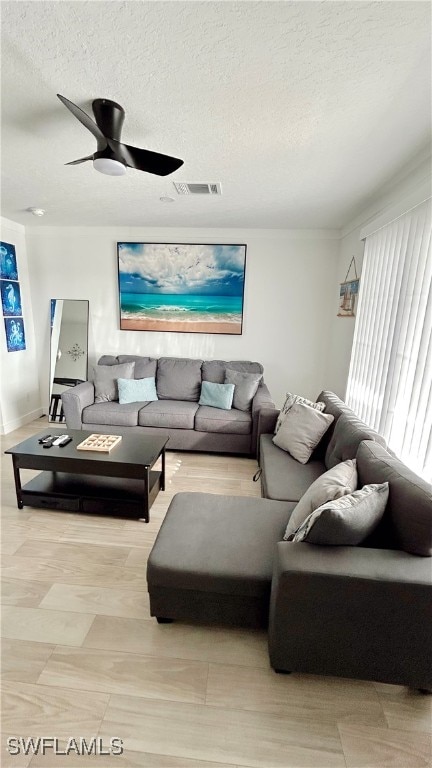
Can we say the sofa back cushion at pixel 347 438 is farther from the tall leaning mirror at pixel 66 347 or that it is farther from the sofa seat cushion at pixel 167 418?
the tall leaning mirror at pixel 66 347

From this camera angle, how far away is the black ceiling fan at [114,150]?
1519mm

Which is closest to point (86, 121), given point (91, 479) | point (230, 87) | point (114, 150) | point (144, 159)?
point (114, 150)

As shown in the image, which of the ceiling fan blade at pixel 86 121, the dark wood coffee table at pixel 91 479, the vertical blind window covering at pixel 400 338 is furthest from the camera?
the dark wood coffee table at pixel 91 479

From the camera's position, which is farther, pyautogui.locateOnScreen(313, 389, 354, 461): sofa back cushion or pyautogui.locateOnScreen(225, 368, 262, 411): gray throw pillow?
pyautogui.locateOnScreen(225, 368, 262, 411): gray throw pillow

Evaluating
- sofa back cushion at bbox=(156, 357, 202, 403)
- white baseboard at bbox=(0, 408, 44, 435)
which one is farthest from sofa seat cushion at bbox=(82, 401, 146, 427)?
white baseboard at bbox=(0, 408, 44, 435)

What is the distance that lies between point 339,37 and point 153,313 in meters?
3.14

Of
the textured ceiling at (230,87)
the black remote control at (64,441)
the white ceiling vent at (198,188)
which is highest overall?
the white ceiling vent at (198,188)

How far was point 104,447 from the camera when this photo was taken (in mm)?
2312

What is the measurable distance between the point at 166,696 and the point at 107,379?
2862mm

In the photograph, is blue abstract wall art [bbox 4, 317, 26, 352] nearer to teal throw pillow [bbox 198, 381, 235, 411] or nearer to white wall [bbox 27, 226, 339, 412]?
white wall [bbox 27, 226, 339, 412]

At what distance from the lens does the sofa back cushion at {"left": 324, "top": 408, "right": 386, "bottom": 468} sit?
6.05 feet

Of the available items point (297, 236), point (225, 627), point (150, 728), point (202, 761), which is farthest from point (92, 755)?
point (297, 236)

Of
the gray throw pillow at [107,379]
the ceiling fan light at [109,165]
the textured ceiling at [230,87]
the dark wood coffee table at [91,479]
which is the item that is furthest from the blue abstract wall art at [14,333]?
the ceiling fan light at [109,165]

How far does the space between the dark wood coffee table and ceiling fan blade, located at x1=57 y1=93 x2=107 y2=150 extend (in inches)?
71.6
